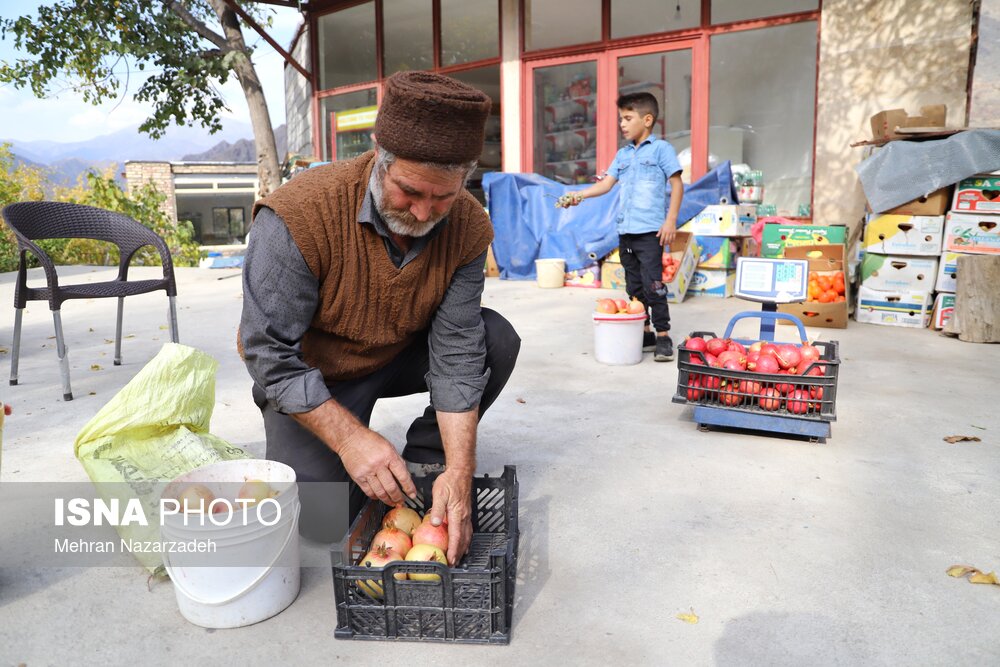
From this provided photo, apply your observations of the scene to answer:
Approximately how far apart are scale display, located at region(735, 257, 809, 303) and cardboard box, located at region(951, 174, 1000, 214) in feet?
9.28

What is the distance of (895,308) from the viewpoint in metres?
6.11

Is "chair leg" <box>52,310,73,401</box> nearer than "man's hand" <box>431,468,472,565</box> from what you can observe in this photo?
No

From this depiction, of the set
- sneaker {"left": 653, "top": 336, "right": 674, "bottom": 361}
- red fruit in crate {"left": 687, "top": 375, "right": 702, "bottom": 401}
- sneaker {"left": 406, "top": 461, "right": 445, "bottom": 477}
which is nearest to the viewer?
sneaker {"left": 406, "top": 461, "right": 445, "bottom": 477}

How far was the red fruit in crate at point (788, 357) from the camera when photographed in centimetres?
338

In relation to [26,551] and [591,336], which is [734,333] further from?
[26,551]

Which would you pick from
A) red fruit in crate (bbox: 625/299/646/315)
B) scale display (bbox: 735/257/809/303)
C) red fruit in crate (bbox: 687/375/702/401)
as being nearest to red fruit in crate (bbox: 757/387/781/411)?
red fruit in crate (bbox: 687/375/702/401)

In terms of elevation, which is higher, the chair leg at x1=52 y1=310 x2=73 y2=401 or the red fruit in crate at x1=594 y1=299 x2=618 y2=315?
the red fruit in crate at x1=594 y1=299 x2=618 y2=315

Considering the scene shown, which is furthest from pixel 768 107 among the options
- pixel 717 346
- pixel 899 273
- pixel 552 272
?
pixel 717 346

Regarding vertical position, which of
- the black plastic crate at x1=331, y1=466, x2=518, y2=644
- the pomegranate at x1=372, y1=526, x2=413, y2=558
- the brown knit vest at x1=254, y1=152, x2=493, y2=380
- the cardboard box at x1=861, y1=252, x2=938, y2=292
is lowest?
the black plastic crate at x1=331, y1=466, x2=518, y2=644

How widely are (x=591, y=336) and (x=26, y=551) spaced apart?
13.7ft

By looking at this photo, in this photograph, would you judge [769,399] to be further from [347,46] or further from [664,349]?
[347,46]

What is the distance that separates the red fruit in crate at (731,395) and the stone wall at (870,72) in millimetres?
5375

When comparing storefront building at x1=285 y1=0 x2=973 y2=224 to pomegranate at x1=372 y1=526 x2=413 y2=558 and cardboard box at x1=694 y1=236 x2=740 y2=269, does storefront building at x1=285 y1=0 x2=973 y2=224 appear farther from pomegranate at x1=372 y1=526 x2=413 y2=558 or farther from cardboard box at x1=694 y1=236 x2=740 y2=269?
pomegranate at x1=372 y1=526 x2=413 y2=558

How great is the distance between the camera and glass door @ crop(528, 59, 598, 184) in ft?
31.8
